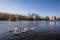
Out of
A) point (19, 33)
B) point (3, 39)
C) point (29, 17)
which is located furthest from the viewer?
point (29, 17)

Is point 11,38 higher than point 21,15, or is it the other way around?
point 21,15

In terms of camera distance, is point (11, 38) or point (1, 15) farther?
point (1, 15)

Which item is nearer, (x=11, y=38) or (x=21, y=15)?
(x=11, y=38)

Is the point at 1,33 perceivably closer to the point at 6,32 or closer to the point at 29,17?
the point at 6,32

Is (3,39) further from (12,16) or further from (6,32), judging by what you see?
(12,16)

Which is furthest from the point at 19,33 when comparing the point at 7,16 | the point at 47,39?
the point at 47,39

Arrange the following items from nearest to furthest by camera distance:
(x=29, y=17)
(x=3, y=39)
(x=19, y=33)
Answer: (x=3, y=39)
(x=19, y=33)
(x=29, y=17)

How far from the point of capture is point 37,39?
3.01 meters

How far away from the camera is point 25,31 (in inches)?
133

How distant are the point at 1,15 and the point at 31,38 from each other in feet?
3.97

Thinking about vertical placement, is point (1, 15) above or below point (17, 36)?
above

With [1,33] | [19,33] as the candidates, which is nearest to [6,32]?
[1,33]

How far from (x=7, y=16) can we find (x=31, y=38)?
1.05m

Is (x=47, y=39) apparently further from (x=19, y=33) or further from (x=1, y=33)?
(x=1, y=33)
